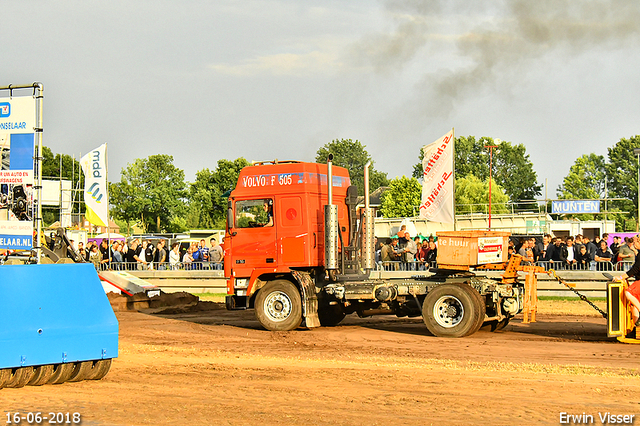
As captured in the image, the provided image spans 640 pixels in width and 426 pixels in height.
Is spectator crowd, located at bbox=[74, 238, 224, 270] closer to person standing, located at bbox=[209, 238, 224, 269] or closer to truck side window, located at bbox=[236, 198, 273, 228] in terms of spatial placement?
person standing, located at bbox=[209, 238, 224, 269]

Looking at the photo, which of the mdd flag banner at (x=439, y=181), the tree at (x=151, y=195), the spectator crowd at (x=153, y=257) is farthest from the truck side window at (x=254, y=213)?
the tree at (x=151, y=195)

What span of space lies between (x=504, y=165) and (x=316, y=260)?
307 feet

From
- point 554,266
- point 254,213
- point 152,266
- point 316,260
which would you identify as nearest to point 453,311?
point 316,260

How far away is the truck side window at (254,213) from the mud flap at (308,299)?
1.37 metres

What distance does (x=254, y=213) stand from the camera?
16.7 m

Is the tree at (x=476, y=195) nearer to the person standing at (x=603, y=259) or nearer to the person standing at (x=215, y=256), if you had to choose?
the person standing at (x=215, y=256)

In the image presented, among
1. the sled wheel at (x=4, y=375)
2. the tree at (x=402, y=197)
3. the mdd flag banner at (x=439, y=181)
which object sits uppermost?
the tree at (x=402, y=197)

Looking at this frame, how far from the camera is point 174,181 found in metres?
77.2

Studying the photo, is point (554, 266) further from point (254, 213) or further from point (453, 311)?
point (254, 213)

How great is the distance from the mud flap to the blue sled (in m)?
6.94

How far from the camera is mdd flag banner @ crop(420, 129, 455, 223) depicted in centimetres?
2073

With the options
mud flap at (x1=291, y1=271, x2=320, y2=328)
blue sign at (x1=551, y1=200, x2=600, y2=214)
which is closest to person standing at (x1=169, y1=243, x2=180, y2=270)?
mud flap at (x1=291, y1=271, x2=320, y2=328)

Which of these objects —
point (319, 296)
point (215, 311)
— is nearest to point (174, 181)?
point (215, 311)

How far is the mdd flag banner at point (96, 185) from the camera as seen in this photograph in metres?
27.2
